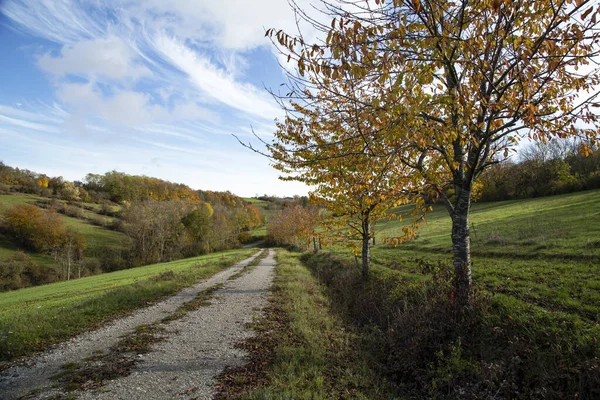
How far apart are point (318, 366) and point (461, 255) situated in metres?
3.76

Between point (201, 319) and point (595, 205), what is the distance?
33.6 meters

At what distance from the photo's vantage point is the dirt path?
4.54 meters

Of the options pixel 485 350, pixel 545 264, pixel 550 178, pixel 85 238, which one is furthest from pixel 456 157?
pixel 85 238

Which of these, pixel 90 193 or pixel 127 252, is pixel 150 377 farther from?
pixel 90 193

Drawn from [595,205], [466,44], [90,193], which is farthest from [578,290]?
[90,193]

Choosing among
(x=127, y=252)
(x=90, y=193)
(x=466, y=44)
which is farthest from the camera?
(x=90, y=193)

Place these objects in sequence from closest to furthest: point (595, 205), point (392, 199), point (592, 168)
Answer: point (392, 199) → point (595, 205) → point (592, 168)

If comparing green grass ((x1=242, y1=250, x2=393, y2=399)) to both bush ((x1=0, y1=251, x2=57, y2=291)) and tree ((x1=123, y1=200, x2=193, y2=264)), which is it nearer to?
bush ((x1=0, y1=251, x2=57, y2=291))

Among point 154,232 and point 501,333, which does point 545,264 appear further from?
point 154,232

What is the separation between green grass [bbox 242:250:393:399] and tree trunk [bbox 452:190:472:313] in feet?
8.11

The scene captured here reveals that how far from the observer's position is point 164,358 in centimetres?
572

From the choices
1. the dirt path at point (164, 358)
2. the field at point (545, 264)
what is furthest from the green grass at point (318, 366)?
the field at point (545, 264)

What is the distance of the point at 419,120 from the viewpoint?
183 inches

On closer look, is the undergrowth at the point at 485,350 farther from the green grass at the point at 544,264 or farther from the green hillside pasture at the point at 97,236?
the green hillside pasture at the point at 97,236
